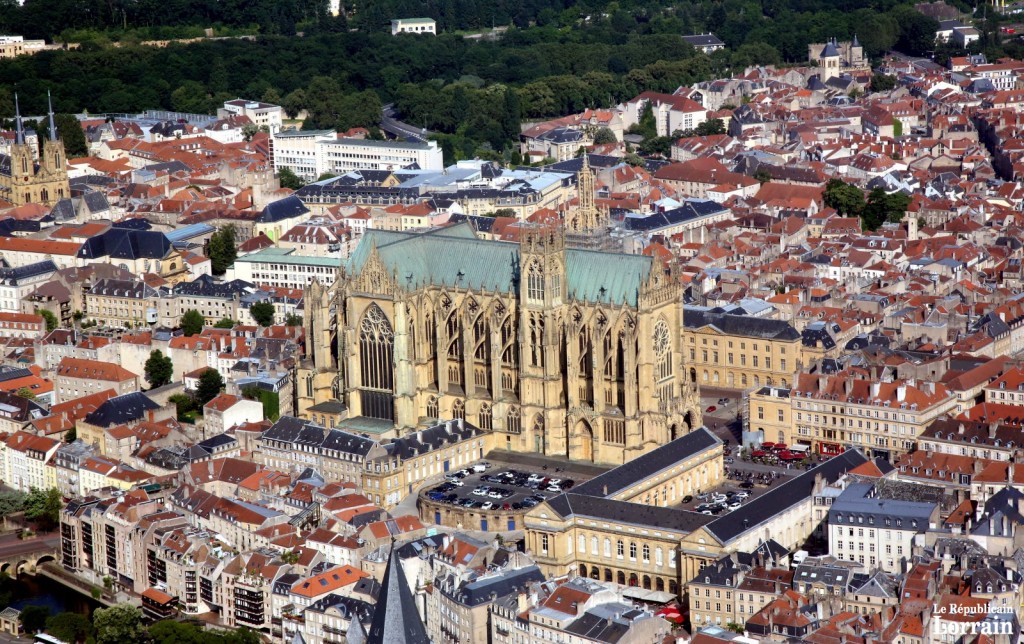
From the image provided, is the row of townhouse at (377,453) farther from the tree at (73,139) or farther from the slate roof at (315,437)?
the tree at (73,139)

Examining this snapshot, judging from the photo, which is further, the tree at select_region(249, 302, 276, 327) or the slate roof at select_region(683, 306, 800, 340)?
the tree at select_region(249, 302, 276, 327)

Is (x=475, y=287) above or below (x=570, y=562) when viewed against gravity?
above

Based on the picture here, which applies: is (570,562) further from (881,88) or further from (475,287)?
(881,88)

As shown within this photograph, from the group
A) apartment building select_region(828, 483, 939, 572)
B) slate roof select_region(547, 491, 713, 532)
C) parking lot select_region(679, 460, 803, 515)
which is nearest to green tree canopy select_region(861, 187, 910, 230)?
parking lot select_region(679, 460, 803, 515)

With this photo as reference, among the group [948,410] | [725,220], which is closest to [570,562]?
[948,410]

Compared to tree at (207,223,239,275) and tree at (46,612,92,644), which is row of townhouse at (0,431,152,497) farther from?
tree at (207,223,239,275)
